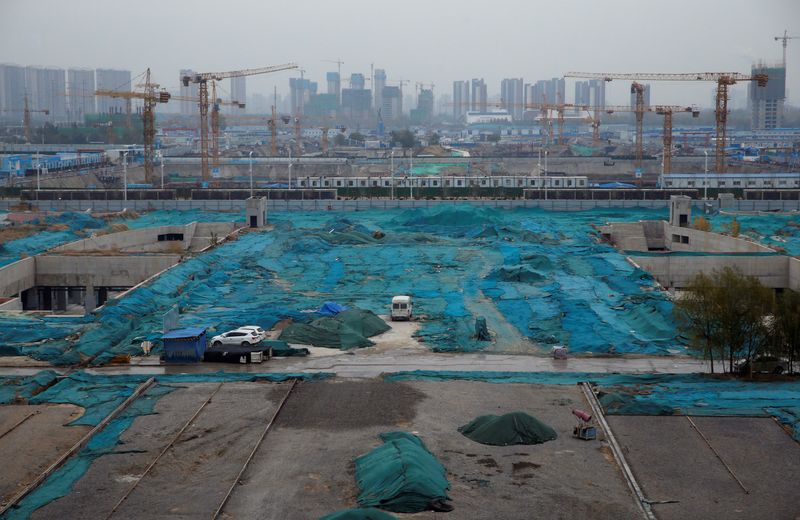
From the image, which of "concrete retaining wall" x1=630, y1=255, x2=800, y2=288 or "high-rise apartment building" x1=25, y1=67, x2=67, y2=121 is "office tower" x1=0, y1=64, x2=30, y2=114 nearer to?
"high-rise apartment building" x1=25, y1=67, x2=67, y2=121

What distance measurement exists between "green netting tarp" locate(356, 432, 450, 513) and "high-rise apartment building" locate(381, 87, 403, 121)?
163889mm

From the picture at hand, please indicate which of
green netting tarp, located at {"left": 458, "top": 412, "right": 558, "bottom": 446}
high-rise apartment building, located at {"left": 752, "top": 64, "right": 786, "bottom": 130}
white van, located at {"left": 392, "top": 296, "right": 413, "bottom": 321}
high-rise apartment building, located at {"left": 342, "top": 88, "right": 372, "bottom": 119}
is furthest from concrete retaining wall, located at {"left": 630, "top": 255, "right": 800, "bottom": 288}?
high-rise apartment building, located at {"left": 342, "top": 88, "right": 372, "bottom": 119}

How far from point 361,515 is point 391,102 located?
561ft

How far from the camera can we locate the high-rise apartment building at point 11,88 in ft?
516

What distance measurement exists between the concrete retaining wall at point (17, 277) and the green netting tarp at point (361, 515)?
1569 centimetres

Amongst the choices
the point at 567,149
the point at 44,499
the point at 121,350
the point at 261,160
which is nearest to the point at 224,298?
the point at 121,350

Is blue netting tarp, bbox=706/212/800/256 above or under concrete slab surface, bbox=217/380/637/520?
above

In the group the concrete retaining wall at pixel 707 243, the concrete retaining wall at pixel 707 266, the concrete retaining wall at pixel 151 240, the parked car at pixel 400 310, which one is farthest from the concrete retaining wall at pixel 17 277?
the concrete retaining wall at pixel 707 243

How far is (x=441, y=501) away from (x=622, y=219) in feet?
87.1

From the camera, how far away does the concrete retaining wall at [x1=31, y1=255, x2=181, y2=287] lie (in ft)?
81.7

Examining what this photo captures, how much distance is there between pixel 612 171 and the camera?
6994cm

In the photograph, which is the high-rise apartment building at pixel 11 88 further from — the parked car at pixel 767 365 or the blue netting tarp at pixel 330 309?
the parked car at pixel 767 365

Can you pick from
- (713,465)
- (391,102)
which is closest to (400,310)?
(713,465)

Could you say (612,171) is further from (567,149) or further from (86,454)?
(86,454)
